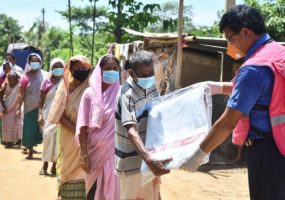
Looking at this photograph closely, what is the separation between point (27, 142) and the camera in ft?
30.1

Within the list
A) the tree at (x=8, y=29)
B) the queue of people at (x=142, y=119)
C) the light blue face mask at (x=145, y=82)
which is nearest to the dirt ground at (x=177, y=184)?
the queue of people at (x=142, y=119)

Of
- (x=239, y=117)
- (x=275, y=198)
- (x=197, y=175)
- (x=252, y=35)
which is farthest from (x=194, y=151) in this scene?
(x=197, y=175)

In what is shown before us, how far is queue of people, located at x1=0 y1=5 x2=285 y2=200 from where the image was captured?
261cm

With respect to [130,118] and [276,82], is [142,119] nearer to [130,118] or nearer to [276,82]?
[130,118]

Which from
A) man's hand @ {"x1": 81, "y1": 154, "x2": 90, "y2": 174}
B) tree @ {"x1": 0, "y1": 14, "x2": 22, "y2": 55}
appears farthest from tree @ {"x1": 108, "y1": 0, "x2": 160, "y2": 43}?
tree @ {"x1": 0, "y1": 14, "x2": 22, "y2": 55}

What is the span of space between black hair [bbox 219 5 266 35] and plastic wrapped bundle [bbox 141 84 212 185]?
53 cm

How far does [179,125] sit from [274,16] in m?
12.3

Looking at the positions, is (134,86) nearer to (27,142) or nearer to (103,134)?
(103,134)

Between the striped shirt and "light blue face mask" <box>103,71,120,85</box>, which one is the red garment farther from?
"light blue face mask" <box>103,71,120,85</box>

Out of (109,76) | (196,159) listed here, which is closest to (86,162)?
(109,76)

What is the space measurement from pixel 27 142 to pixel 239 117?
7.08 metres

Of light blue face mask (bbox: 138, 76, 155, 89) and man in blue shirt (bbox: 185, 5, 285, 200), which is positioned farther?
light blue face mask (bbox: 138, 76, 155, 89)

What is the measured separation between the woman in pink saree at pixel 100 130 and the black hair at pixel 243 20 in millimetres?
1712

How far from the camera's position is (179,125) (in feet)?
10.00
